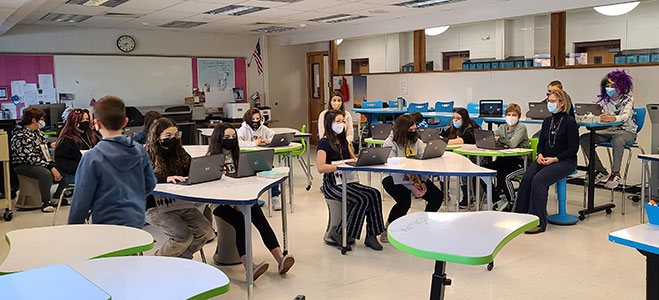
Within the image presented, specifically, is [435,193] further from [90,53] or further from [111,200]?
[90,53]

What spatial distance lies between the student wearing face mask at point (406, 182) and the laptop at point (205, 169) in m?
1.61

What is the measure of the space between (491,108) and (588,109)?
1364mm

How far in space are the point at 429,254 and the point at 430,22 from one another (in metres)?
8.05

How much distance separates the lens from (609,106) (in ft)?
22.7

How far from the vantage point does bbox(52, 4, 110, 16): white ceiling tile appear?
8023 millimetres

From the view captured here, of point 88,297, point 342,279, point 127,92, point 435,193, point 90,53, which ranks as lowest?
point 342,279

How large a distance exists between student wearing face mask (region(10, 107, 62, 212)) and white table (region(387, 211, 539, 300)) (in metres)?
5.17

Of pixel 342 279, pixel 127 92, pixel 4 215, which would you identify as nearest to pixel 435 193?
pixel 342 279

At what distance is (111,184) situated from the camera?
3008 mm

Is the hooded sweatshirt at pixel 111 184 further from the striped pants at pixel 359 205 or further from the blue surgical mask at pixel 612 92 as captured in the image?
the blue surgical mask at pixel 612 92

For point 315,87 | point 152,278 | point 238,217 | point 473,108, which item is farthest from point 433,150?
point 315,87

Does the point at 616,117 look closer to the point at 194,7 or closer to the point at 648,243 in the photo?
the point at 648,243

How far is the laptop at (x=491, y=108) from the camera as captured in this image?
7.71 m

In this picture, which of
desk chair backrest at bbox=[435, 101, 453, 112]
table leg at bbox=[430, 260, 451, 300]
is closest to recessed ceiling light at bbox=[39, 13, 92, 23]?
desk chair backrest at bbox=[435, 101, 453, 112]
